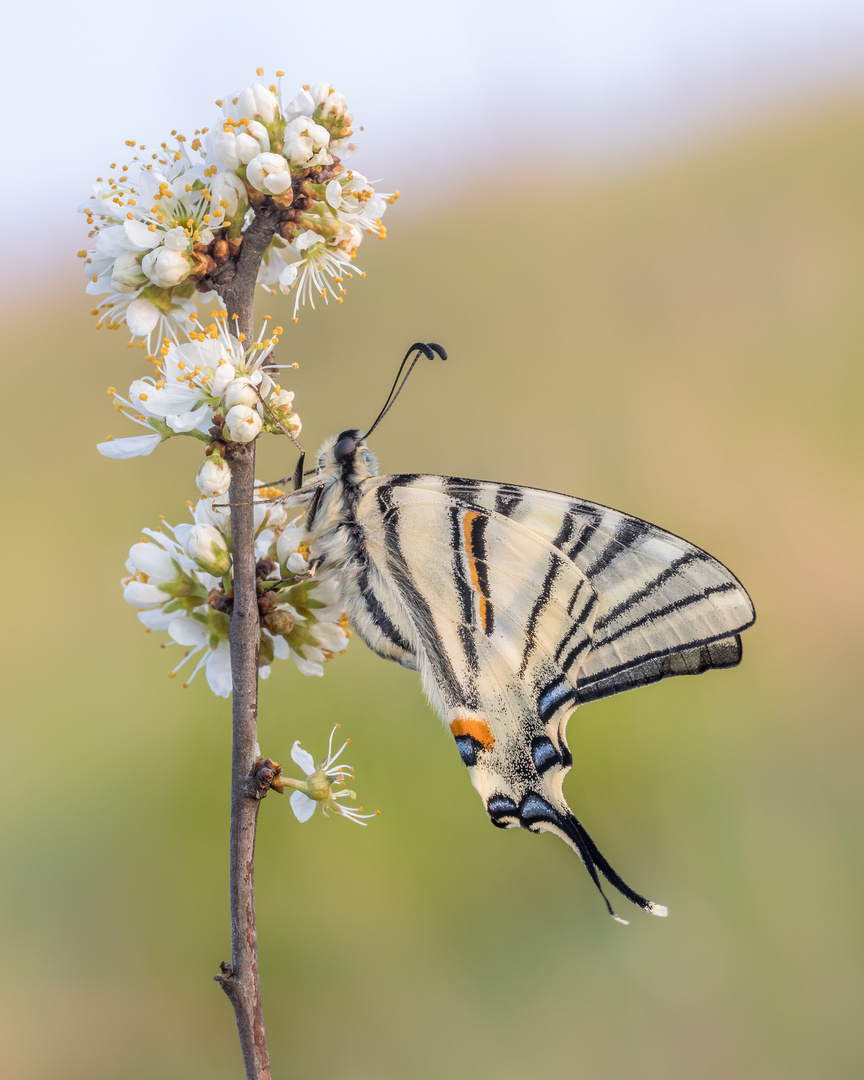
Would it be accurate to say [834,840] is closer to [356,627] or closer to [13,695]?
[356,627]

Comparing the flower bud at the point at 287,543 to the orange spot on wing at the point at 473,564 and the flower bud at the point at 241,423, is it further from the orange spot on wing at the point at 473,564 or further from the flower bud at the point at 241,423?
the orange spot on wing at the point at 473,564

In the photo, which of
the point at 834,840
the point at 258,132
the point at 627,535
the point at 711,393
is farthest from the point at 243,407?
the point at 711,393

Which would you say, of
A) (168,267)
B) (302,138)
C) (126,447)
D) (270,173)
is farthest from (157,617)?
(302,138)

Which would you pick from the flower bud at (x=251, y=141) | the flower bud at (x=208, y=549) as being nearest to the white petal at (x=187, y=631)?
the flower bud at (x=208, y=549)

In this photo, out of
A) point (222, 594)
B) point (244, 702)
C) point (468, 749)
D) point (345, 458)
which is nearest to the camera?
point (244, 702)

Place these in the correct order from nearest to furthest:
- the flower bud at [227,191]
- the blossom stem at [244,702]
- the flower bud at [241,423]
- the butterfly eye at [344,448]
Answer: the blossom stem at [244,702] < the flower bud at [241,423] < the flower bud at [227,191] < the butterfly eye at [344,448]

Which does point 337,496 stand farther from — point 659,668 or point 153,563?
point 659,668

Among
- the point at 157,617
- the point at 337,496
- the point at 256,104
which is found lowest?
the point at 157,617
